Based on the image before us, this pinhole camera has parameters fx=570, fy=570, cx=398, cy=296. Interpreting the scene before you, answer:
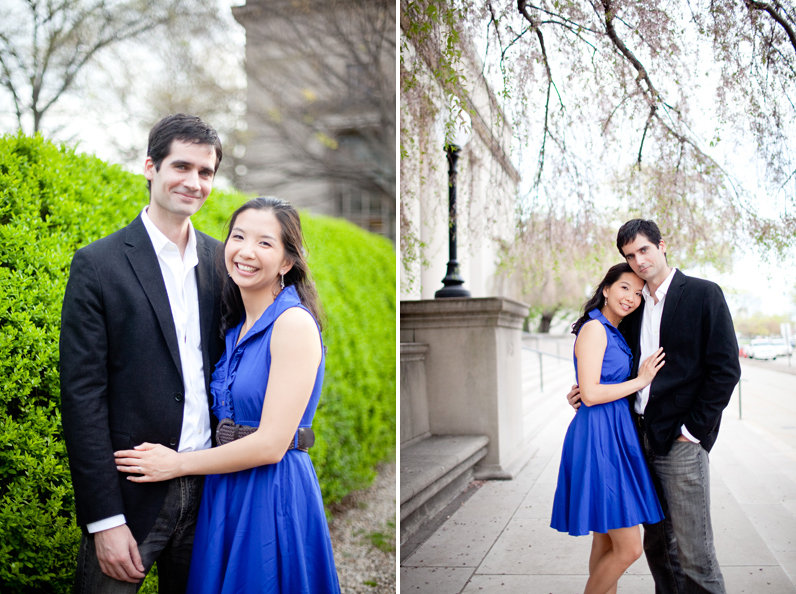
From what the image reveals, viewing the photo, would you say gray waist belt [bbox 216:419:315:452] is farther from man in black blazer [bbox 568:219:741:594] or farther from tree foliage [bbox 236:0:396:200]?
tree foliage [bbox 236:0:396:200]

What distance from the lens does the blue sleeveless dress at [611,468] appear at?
1988mm

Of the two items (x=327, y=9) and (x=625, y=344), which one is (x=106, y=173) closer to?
(x=625, y=344)

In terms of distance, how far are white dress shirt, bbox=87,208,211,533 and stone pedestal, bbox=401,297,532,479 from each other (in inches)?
75.3

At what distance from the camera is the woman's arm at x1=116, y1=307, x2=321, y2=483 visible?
4.88 feet

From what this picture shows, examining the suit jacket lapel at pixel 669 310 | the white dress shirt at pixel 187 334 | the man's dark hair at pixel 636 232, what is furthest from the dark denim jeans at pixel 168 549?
the man's dark hair at pixel 636 232

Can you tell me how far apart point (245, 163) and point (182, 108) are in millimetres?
1263

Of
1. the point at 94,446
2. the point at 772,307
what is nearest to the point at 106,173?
the point at 94,446

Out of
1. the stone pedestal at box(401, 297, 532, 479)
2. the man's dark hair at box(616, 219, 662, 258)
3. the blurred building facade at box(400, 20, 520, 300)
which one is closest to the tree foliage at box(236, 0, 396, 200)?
the blurred building facade at box(400, 20, 520, 300)

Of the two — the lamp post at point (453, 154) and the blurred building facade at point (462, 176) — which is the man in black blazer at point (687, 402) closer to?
the blurred building facade at point (462, 176)

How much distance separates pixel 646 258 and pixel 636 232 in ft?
0.40

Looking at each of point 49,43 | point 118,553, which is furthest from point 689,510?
point 49,43

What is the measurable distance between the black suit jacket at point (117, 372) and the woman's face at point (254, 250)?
0.21 m

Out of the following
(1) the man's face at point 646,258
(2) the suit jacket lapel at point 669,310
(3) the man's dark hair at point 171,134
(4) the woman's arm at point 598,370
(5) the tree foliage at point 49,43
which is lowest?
(4) the woman's arm at point 598,370

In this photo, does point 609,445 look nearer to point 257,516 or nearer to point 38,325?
point 257,516
